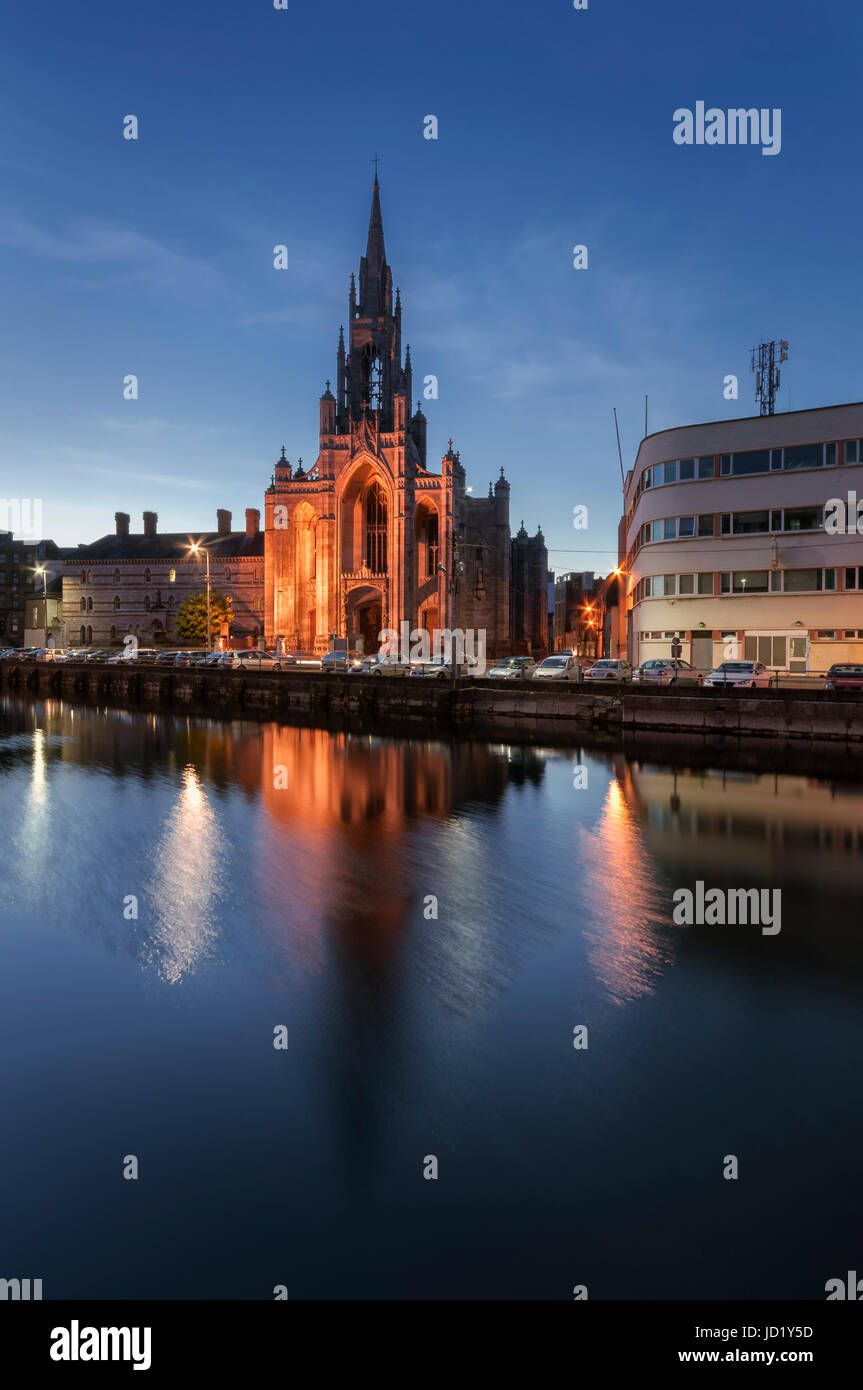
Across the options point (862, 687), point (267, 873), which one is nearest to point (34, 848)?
point (267, 873)

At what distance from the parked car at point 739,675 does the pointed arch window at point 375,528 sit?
169ft

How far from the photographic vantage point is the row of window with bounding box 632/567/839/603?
134ft

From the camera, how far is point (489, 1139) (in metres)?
6.39

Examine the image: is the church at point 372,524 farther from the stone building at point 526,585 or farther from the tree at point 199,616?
the stone building at point 526,585

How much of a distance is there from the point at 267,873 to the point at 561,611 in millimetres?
162529

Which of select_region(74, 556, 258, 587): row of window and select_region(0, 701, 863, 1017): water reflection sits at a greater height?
select_region(74, 556, 258, 587): row of window

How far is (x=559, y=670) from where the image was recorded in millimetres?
44094

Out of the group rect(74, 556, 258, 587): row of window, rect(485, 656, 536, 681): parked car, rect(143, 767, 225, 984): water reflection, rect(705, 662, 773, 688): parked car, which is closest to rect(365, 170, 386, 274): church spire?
rect(74, 556, 258, 587): row of window

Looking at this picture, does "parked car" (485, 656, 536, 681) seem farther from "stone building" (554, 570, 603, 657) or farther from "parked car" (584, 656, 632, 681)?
"stone building" (554, 570, 603, 657)

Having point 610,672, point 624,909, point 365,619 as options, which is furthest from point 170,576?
point 624,909

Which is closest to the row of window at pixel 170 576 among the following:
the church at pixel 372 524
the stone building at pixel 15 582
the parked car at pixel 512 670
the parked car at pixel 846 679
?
the church at pixel 372 524

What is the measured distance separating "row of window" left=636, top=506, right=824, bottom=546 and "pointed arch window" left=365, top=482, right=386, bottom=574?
4016 cm

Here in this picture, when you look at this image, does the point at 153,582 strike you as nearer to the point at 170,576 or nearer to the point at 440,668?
the point at 170,576

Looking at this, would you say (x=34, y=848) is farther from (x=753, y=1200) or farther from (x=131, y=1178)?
(x=753, y=1200)
